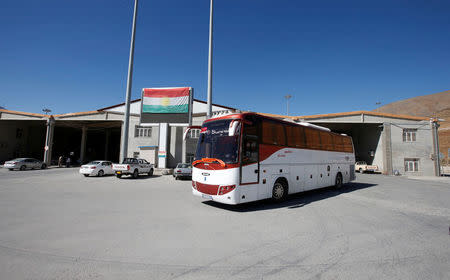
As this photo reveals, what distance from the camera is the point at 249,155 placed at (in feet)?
24.1

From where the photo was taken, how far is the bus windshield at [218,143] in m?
7.12

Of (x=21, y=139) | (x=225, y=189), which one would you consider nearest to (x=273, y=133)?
(x=225, y=189)

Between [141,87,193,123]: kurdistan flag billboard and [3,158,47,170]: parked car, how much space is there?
1573 centimetres

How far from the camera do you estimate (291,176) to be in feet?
29.7

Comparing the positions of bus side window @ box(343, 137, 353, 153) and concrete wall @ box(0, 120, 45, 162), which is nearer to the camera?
bus side window @ box(343, 137, 353, 153)

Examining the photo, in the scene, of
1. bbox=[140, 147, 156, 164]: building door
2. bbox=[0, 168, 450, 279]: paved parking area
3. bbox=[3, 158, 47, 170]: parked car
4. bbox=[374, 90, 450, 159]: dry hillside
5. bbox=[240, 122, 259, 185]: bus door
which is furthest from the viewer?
bbox=[374, 90, 450, 159]: dry hillside

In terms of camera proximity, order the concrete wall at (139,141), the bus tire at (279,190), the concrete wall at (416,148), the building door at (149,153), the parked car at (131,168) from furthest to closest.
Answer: the concrete wall at (139,141) < the building door at (149,153) < the concrete wall at (416,148) < the parked car at (131,168) < the bus tire at (279,190)

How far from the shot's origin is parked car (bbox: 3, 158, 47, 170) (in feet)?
80.5

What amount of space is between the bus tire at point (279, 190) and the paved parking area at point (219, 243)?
105 cm

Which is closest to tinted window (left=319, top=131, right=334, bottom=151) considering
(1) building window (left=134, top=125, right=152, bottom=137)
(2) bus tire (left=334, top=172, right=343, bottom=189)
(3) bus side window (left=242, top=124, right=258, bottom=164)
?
(2) bus tire (left=334, top=172, right=343, bottom=189)

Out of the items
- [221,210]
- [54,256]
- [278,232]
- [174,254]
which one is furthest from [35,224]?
[278,232]

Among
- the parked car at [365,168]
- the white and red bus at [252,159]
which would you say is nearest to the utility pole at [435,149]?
the parked car at [365,168]

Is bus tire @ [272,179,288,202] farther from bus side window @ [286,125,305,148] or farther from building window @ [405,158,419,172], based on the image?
building window @ [405,158,419,172]

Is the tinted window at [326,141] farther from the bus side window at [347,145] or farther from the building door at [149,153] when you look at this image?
the building door at [149,153]
